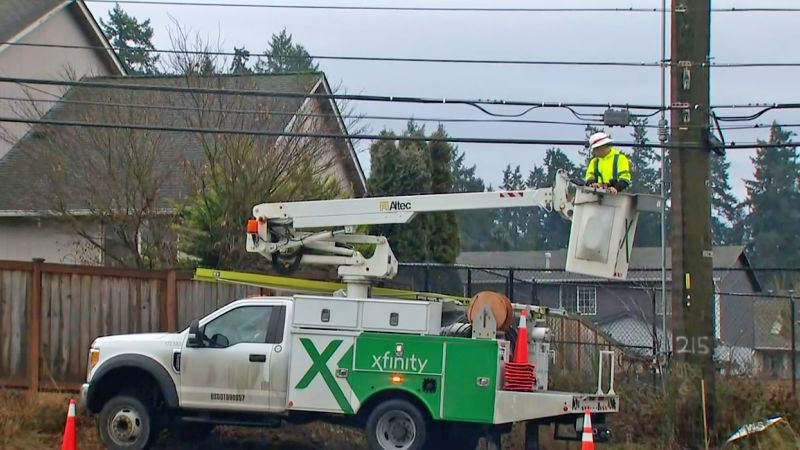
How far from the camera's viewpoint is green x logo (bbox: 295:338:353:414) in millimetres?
11312

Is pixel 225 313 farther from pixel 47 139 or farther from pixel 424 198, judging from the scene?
pixel 47 139

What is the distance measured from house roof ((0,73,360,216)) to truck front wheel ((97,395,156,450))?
762 cm

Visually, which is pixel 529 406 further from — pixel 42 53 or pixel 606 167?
pixel 42 53

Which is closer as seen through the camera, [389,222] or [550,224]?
[389,222]

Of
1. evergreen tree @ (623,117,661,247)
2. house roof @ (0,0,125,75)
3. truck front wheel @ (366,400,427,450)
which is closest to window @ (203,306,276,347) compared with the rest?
truck front wheel @ (366,400,427,450)

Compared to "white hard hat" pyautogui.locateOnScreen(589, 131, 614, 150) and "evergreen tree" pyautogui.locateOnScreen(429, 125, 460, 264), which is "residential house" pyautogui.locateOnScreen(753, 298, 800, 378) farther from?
"evergreen tree" pyautogui.locateOnScreen(429, 125, 460, 264)

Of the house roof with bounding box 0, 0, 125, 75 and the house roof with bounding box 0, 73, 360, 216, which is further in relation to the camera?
the house roof with bounding box 0, 0, 125, 75

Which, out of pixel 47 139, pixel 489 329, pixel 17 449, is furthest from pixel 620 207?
pixel 47 139

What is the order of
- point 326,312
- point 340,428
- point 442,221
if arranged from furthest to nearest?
1. point 442,221
2. point 340,428
3. point 326,312

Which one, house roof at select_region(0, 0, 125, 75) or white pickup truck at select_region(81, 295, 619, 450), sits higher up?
house roof at select_region(0, 0, 125, 75)

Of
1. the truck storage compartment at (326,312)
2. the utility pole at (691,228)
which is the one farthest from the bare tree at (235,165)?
the utility pole at (691,228)

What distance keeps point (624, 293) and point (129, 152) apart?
65.7 ft

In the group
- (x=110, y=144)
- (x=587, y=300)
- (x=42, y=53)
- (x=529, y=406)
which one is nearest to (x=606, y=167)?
(x=529, y=406)

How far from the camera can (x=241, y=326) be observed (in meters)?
12.0
